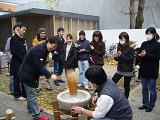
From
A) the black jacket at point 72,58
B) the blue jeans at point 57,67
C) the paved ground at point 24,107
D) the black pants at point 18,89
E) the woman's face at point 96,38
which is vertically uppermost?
the woman's face at point 96,38

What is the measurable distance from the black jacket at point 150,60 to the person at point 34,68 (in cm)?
211

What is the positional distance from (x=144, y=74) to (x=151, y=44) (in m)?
0.68

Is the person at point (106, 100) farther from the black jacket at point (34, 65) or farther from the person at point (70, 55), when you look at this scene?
the person at point (70, 55)

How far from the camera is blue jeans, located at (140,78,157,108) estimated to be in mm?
6309

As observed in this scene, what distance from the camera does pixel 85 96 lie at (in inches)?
210

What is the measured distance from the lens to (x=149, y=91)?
6559 mm

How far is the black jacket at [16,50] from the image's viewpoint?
22.7 ft

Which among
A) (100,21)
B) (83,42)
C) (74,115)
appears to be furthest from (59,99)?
(100,21)

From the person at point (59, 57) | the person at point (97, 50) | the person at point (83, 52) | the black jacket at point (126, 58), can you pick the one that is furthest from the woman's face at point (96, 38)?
the person at point (59, 57)

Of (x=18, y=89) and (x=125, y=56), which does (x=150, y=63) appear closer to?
(x=125, y=56)

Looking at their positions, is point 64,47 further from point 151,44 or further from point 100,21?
point 100,21

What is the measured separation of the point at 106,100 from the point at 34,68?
86.4 inches

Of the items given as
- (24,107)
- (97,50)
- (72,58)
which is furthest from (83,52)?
(24,107)

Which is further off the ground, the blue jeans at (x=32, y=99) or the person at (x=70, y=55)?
the person at (x=70, y=55)
